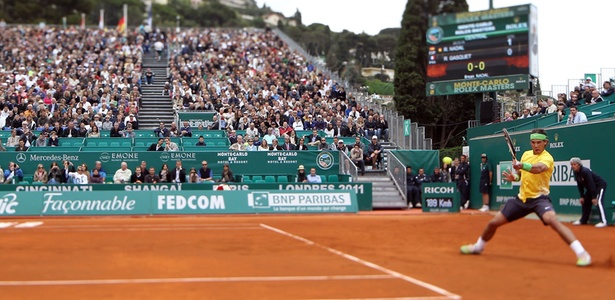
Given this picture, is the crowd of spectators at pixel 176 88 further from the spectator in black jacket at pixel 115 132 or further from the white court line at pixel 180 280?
the white court line at pixel 180 280

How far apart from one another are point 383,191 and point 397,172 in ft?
3.05

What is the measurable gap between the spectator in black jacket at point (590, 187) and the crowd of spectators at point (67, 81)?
18.5 metres

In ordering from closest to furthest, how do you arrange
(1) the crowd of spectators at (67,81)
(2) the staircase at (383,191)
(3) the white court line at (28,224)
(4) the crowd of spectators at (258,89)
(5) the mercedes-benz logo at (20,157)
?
(3) the white court line at (28,224) → (2) the staircase at (383,191) → (5) the mercedes-benz logo at (20,157) → (1) the crowd of spectators at (67,81) → (4) the crowd of spectators at (258,89)

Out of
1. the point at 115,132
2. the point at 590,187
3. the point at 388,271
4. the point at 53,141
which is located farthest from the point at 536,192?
the point at 115,132

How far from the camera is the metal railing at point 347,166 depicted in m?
27.7

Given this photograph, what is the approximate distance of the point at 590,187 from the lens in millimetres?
19016

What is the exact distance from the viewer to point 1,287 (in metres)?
9.45

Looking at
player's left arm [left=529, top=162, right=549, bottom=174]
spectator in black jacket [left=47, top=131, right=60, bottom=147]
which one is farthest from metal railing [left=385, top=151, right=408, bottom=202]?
player's left arm [left=529, top=162, right=549, bottom=174]

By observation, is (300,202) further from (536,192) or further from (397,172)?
(536,192)

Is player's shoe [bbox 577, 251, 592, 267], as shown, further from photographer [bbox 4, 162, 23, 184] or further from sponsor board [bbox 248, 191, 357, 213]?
photographer [bbox 4, 162, 23, 184]

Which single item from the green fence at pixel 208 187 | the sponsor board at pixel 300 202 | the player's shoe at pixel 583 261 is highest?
the green fence at pixel 208 187

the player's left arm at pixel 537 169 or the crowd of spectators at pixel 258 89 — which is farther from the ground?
the crowd of spectators at pixel 258 89

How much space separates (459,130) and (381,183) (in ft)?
90.5

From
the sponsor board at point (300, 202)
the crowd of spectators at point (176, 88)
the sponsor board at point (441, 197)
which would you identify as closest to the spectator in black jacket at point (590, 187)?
the sponsor board at point (441, 197)
